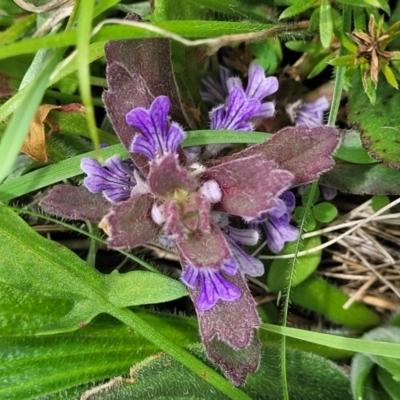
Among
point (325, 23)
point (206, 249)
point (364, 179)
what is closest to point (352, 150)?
point (364, 179)

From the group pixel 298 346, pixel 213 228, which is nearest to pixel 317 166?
pixel 213 228

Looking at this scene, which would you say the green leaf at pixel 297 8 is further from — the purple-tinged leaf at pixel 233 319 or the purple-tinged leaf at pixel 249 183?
the purple-tinged leaf at pixel 233 319

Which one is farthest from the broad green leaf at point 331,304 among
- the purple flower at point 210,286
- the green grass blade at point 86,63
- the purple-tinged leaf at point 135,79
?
the green grass blade at point 86,63

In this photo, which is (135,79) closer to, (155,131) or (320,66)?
(155,131)

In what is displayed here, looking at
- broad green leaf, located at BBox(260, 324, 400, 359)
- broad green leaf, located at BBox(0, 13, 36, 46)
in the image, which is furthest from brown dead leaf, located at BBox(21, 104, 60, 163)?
broad green leaf, located at BBox(260, 324, 400, 359)

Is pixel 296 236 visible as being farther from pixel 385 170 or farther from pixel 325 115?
pixel 325 115

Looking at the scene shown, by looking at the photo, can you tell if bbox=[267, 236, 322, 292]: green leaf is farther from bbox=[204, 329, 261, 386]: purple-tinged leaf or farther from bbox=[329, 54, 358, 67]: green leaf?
bbox=[329, 54, 358, 67]: green leaf
